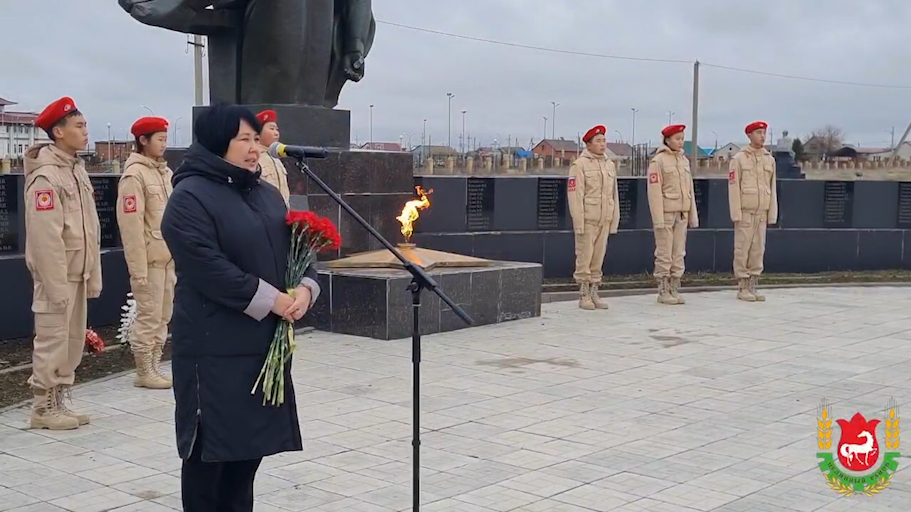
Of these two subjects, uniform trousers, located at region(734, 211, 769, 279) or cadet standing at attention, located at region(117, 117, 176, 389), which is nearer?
cadet standing at attention, located at region(117, 117, 176, 389)

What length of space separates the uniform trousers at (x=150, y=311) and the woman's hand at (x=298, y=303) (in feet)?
12.0

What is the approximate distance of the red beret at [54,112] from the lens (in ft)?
19.5

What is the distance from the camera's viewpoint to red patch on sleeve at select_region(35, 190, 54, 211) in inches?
233

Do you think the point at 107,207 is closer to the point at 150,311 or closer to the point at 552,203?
the point at 150,311

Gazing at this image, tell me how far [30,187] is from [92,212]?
395 mm

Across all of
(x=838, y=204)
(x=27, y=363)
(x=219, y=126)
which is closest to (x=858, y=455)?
(x=219, y=126)

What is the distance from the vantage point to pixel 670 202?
455 inches

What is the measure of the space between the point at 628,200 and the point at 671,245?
2.50 m

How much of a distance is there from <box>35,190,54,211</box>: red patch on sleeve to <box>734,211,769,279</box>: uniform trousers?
811 cm

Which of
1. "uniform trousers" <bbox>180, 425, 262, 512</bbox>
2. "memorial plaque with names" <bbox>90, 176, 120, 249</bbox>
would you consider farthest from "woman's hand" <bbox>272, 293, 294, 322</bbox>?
"memorial plaque with names" <bbox>90, 176, 120, 249</bbox>

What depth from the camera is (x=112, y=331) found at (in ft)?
30.7

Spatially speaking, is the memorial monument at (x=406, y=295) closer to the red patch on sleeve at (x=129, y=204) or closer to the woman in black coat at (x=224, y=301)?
the red patch on sleeve at (x=129, y=204)

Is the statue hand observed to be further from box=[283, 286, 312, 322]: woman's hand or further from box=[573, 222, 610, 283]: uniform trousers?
box=[283, 286, 312, 322]: woman's hand

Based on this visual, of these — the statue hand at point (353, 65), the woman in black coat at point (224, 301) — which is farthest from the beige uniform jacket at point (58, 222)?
the statue hand at point (353, 65)
